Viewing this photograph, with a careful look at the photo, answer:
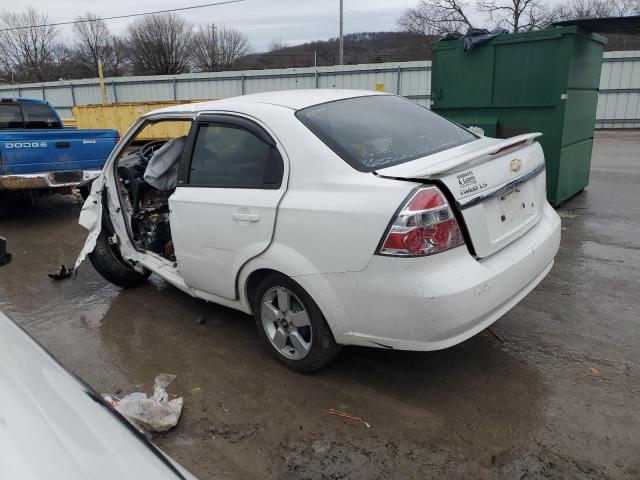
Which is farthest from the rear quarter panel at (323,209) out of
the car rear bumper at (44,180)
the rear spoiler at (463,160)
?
the car rear bumper at (44,180)

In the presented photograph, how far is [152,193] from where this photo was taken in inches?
187

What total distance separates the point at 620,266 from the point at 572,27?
3.38m

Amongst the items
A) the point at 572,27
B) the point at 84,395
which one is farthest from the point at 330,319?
the point at 572,27

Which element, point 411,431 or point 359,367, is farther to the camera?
point 359,367

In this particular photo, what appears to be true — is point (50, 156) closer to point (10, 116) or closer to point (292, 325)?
point (10, 116)

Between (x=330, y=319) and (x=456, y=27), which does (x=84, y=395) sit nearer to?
(x=330, y=319)

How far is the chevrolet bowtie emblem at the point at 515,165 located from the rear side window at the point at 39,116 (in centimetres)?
881

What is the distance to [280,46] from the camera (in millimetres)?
Answer: 63500

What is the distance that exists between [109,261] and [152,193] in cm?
73

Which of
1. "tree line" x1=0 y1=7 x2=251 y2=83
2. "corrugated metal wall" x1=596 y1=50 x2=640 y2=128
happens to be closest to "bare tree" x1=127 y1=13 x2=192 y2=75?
"tree line" x1=0 y1=7 x2=251 y2=83

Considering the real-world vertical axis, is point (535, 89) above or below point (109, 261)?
above

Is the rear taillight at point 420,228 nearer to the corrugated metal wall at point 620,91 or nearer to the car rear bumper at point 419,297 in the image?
the car rear bumper at point 419,297

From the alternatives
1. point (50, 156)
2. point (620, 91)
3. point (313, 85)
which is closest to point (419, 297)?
point (50, 156)

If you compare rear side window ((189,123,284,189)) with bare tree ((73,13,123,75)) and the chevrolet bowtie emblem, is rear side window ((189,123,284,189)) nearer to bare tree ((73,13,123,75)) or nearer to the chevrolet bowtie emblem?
the chevrolet bowtie emblem
